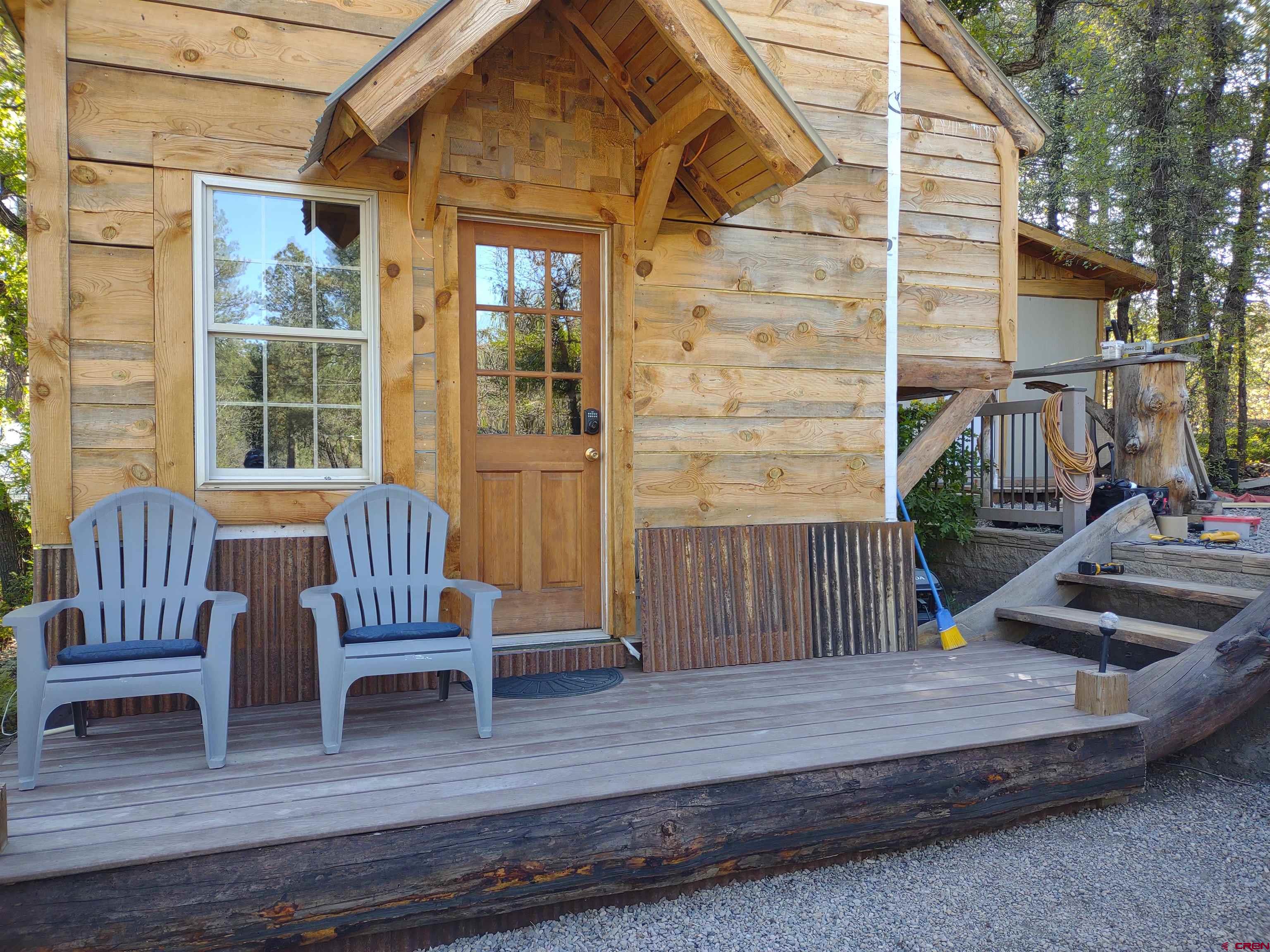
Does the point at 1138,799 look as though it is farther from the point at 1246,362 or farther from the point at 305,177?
the point at 1246,362

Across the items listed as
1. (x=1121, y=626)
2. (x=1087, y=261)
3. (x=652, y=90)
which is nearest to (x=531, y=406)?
(x=652, y=90)

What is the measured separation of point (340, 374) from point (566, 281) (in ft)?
3.68

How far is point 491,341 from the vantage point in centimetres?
374

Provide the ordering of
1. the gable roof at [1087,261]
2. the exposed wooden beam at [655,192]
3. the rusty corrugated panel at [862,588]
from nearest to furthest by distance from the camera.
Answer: the exposed wooden beam at [655,192]
the rusty corrugated panel at [862,588]
the gable roof at [1087,261]

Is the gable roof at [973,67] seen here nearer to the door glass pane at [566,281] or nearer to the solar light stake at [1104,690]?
the door glass pane at [566,281]

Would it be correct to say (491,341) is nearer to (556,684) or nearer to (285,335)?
(285,335)

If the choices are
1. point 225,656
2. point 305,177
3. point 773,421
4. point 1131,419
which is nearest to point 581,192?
point 305,177

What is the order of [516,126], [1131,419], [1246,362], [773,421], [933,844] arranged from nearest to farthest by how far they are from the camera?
[933,844] → [516,126] → [773,421] → [1131,419] → [1246,362]

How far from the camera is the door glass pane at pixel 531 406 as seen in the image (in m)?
3.78

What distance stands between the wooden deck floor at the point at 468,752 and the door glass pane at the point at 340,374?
1221 mm

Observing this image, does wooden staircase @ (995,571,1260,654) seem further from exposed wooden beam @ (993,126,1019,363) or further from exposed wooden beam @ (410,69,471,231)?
exposed wooden beam @ (410,69,471,231)

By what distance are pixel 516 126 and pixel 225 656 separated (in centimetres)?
249

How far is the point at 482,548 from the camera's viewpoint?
372 centimetres

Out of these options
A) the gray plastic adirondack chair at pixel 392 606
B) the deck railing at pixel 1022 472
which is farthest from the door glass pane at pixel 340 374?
the deck railing at pixel 1022 472
